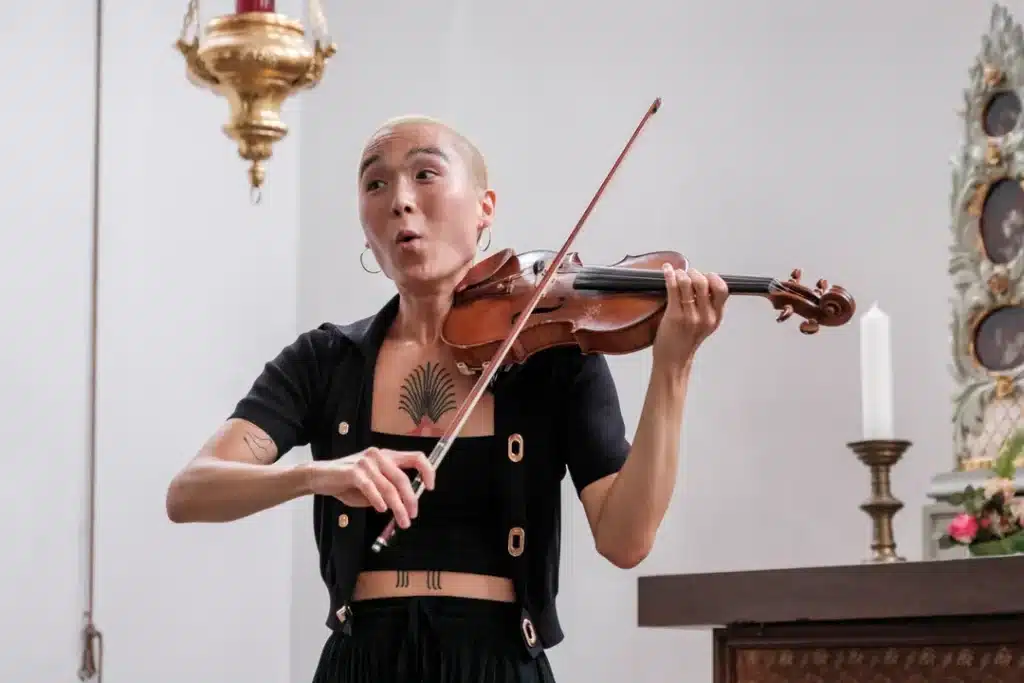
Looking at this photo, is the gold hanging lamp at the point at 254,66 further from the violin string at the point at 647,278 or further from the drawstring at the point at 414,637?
the drawstring at the point at 414,637

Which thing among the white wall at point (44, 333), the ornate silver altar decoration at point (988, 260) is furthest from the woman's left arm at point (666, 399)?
the white wall at point (44, 333)

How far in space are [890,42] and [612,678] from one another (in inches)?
46.8

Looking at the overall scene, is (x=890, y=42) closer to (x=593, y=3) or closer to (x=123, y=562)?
(x=593, y=3)

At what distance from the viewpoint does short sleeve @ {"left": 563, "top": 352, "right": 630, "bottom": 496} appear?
1.56 m

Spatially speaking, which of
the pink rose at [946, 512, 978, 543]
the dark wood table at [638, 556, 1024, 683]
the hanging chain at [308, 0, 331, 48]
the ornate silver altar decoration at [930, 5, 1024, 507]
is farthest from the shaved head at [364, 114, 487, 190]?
the ornate silver altar decoration at [930, 5, 1024, 507]

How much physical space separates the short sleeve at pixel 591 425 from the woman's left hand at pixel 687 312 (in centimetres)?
11

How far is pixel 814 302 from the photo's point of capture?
1.52 meters

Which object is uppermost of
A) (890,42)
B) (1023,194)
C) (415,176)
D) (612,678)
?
(890,42)

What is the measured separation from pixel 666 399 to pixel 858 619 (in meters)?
0.85

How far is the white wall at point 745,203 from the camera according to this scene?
2785 millimetres

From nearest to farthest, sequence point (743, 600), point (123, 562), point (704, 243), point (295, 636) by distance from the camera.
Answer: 1. point (743, 600)
2. point (704, 243)
3. point (123, 562)
4. point (295, 636)

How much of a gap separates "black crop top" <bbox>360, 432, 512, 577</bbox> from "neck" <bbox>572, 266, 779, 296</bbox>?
17cm

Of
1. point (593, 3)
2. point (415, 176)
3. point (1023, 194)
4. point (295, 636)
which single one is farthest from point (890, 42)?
point (295, 636)

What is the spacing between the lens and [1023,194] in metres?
2.54
